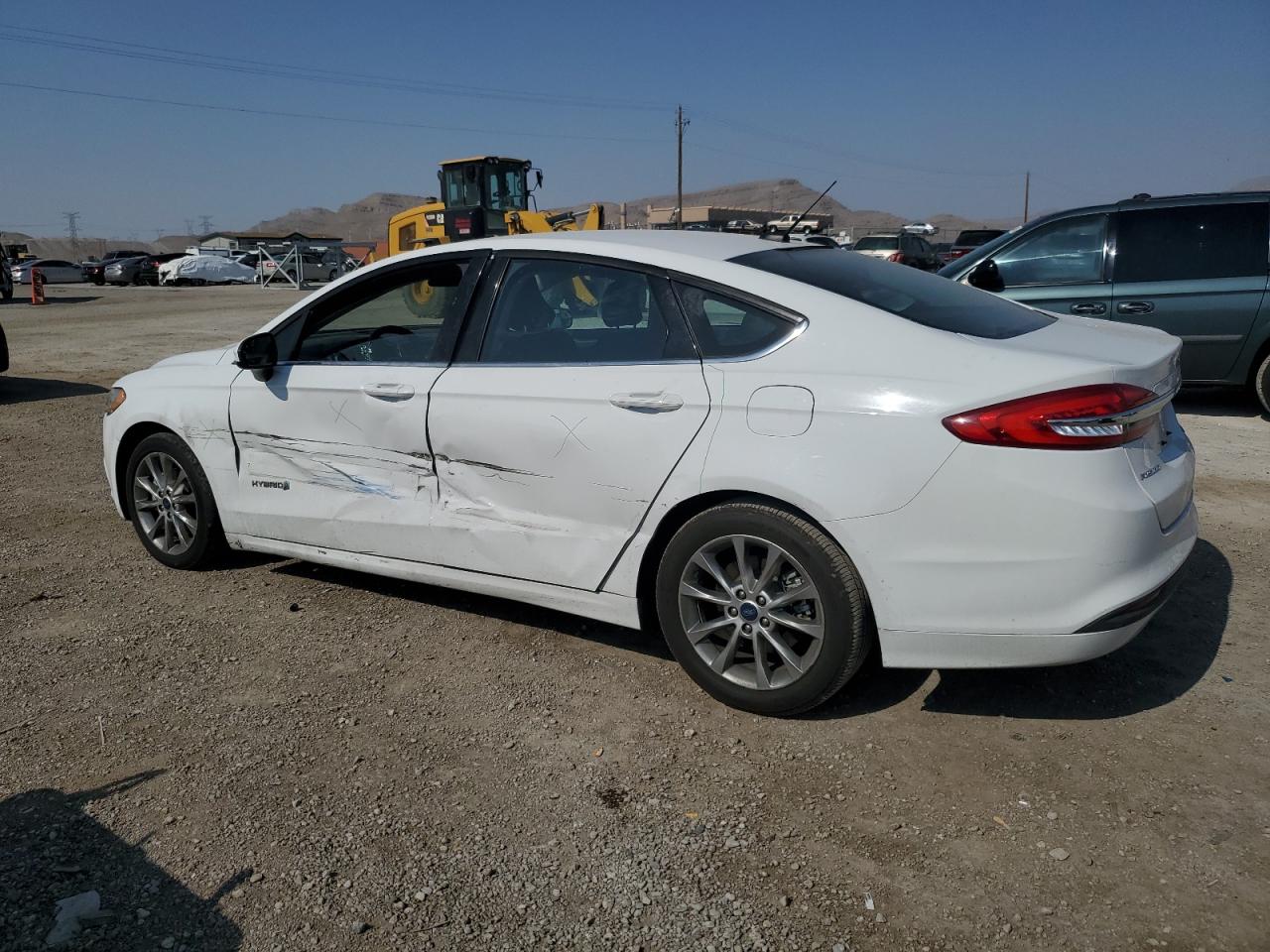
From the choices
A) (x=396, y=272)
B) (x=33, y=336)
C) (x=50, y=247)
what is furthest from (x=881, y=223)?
(x=396, y=272)

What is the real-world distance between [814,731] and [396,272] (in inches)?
101

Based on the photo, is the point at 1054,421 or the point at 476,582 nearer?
the point at 1054,421

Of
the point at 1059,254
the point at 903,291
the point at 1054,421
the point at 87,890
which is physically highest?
the point at 1059,254

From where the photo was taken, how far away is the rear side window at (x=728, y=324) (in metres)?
3.44

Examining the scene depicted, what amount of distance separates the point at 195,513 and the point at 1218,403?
8.54 metres

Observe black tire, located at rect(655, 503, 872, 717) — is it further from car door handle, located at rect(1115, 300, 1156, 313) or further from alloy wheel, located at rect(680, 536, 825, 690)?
car door handle, located at rect(1115, 300, 1156, 313)

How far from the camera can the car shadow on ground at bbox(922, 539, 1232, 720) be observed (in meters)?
3.57

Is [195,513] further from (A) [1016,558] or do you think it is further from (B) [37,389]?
(B) [37,389]

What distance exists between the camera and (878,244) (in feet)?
94.1

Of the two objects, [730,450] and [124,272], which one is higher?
[124,272]

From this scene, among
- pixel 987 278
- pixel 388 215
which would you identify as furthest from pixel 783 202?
pixel 987 278

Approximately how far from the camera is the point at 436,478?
411 cm

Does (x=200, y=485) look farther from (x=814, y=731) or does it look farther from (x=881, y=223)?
(x=881, y=223)

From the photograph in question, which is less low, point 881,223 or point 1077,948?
point 881,223
